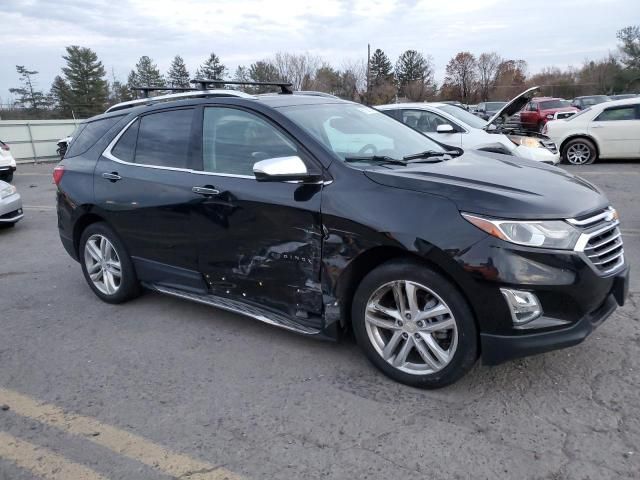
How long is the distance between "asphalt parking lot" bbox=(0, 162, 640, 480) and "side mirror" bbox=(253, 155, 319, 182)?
4.04 ft

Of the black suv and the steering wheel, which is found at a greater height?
the steering wheel

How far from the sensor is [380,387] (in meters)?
3.22

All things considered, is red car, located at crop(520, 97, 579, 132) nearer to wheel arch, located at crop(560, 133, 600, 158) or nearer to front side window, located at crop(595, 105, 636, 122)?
wheel arch, located at crop(560, 133, 600, 158)

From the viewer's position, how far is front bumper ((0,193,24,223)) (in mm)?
8047

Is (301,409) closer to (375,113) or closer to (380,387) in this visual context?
(380,387)

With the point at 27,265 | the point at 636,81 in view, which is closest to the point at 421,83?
the point at 636,81

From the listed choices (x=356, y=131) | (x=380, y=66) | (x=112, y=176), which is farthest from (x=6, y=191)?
(x=380, y=66)

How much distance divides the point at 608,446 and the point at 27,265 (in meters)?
6.14

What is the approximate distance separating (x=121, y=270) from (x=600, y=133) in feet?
40.7

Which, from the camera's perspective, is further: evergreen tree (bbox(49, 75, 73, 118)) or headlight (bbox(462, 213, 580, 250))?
evergreen tree (bbox(49, 75, 73, 118))

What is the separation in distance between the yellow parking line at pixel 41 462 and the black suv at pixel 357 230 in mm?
1443

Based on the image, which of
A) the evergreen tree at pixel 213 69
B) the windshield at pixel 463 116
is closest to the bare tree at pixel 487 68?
the evergreen tree at pixel 213 69

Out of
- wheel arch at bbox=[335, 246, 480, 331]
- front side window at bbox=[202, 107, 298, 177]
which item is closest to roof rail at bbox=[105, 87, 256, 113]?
front side window at bbox=[202, 107, 298, 177]

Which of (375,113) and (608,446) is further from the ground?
(375,113)
